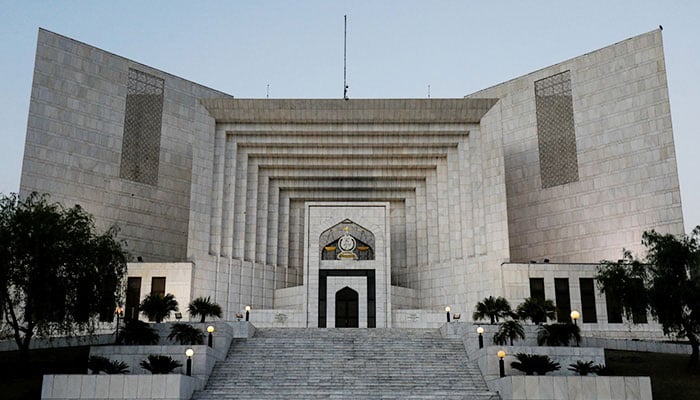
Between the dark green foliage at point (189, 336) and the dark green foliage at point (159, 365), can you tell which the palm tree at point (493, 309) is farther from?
the dark green foliage at point (159, 365)

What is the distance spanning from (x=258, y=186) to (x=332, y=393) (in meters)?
20.4

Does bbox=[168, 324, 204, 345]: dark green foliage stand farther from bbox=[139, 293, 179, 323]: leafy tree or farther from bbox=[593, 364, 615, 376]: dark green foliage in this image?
bbox=[593, 364, 615, 376]: dark green foliage

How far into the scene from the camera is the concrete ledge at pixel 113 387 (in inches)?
878

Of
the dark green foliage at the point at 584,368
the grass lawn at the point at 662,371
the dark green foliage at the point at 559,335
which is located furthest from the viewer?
the dark green foliage at the point at 559,335

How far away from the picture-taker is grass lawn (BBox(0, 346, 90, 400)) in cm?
2331

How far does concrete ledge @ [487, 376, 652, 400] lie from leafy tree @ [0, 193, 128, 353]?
14409 mm

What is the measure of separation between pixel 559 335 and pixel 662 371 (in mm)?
3531

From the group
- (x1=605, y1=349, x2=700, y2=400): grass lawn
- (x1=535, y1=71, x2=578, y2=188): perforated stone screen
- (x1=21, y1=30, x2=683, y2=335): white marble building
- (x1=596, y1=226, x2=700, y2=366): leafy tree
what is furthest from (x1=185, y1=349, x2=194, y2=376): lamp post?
(x1=535, y1=71, x2=578, y2=188): perforated stone screen

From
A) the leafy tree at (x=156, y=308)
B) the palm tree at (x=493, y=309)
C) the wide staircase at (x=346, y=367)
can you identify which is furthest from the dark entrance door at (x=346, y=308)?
the leafy tree at (x=156, y=308)

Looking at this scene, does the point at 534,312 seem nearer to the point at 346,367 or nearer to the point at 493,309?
the point at 493,309

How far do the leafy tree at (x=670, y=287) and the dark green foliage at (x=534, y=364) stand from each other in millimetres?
5400

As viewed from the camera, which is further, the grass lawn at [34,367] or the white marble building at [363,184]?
the white marble building at [363,184]

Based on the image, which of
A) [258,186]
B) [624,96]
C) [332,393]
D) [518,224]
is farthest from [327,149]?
[332,393]

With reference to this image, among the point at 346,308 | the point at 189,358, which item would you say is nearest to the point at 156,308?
the point at 189,358
